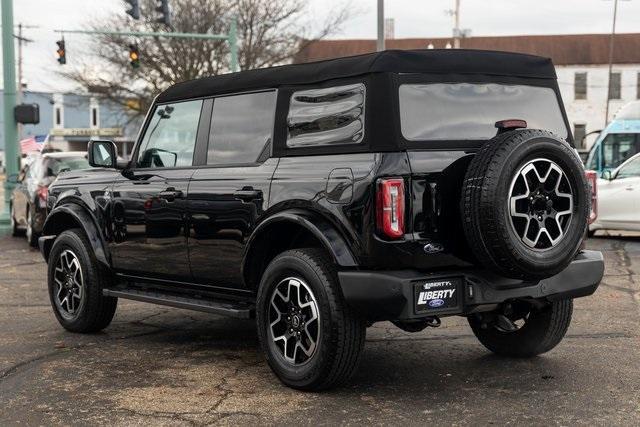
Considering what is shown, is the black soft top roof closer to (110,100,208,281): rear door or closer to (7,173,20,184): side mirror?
(110,100,208,281): rear door

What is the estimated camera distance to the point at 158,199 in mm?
6062

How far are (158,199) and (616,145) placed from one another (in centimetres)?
1767

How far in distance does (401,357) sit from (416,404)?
45.3 inches

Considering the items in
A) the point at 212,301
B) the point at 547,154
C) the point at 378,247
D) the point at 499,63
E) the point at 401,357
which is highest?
the point at 499,63

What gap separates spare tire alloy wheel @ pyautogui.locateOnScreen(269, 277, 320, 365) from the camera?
488cm

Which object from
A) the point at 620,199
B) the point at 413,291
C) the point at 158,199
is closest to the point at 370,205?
the point at 413,291

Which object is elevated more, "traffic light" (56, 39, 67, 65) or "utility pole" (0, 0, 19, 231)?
"traffic light" (56, 39, 67, 65)

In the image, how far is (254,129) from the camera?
18.3 feet

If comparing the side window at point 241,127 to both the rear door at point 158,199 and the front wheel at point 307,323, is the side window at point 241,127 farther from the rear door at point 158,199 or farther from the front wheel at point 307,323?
the front wheel at point 307,323

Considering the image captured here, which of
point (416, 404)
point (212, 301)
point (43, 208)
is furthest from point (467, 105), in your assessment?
point (43, 208)

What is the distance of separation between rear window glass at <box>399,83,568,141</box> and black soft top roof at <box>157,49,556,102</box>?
93 millimetres

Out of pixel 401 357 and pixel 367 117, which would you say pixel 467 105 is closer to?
pixel 367 117

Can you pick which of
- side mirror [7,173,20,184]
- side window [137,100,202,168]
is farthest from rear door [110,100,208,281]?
side mirror [7,173,20,184]

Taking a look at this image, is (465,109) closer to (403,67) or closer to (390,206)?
(403,67)
